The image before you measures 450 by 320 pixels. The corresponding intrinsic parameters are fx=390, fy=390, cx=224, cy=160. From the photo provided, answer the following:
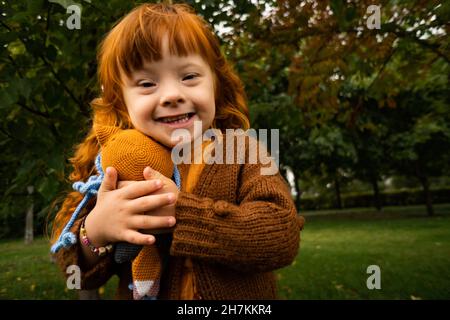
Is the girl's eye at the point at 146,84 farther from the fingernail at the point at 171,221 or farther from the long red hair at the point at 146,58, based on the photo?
the fingernail at the point at 171,221

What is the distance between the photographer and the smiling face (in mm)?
992

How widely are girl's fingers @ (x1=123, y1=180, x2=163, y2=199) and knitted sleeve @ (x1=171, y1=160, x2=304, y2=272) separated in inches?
2.7

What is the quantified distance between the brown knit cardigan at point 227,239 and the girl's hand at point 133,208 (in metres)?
0.04

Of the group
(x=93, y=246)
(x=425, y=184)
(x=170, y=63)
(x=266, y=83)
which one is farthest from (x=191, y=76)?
(x=425, y=184)

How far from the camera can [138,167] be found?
95 cm

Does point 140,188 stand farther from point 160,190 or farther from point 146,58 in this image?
point 146,58

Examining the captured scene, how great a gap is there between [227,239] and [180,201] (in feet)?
0.48

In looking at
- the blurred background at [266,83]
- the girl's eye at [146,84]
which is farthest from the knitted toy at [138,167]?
the blurred background at [266,83]

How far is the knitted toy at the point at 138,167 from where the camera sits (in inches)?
37.4

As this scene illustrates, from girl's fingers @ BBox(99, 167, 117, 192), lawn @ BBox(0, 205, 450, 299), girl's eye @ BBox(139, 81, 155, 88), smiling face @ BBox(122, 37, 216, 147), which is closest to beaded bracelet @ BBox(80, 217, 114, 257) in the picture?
girl's fingers @ BBox(99, 167, 117, 192)
